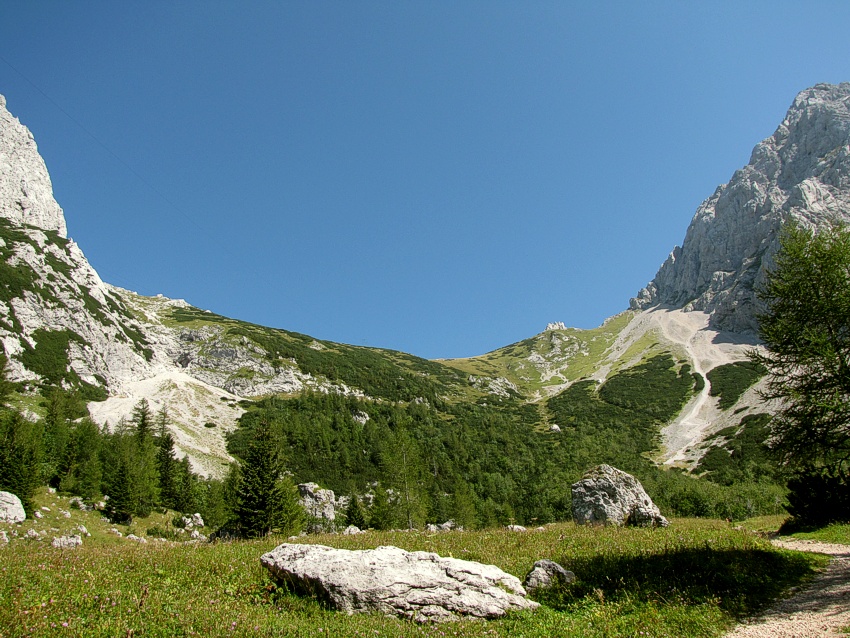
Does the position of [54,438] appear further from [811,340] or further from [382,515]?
[811,340]

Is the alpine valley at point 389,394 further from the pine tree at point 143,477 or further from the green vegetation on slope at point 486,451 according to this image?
the pine tree at point 143,477

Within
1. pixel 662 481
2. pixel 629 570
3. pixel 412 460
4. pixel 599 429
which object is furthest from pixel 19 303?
pixel 599 429

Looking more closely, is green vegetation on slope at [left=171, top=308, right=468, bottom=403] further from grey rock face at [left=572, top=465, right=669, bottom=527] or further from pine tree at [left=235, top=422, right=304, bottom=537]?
grey rock face at [left=572, top=465, right=669, bottom=527]

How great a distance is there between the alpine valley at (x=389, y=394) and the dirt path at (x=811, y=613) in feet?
113

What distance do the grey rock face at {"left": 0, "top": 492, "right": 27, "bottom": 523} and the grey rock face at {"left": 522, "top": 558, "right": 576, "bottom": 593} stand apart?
115ft

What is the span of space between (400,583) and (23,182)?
223325mm

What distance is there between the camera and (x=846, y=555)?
1403cm

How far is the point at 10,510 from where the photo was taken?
93.1 ft

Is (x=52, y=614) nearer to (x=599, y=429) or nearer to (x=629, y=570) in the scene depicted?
(x=629, y=570)

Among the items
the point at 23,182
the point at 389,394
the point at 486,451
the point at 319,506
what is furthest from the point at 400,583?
the point at 23,182

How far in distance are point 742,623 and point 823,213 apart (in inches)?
8496

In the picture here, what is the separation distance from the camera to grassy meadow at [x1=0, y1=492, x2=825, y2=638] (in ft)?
21.5

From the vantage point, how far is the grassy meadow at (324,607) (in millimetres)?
6566

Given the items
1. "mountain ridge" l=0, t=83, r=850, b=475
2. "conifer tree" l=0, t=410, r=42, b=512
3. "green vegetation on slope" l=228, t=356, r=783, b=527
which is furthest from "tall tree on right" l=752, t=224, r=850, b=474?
"mountain ridge" l=0, t=83, r=850, b=475
